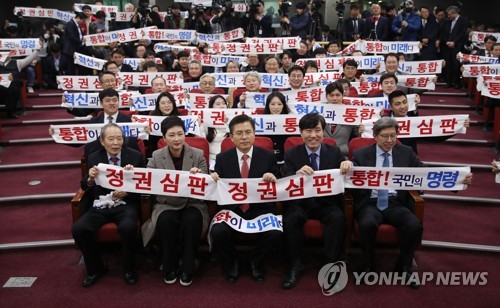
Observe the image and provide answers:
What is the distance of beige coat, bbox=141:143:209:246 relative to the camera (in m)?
3.21

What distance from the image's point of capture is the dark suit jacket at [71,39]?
7729 mm

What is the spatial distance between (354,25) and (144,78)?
4.59 meters

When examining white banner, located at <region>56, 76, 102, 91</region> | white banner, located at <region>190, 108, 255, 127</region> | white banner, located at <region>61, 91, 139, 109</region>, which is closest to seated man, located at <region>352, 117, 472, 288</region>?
white banner, located at <region>190, 108, 255, 127</region>

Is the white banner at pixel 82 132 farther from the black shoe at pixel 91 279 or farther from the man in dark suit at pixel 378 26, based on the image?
the man in dark suit at pixel 378 26

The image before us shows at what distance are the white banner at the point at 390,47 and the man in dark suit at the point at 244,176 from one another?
4.38 m

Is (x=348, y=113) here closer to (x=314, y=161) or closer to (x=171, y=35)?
(x=314, y=161)

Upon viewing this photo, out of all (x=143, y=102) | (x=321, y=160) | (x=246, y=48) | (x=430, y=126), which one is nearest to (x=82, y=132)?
(x=143, y=102)

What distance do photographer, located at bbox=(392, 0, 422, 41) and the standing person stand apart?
621cm

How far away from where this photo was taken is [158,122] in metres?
4.25

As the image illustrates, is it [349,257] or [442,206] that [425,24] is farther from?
[349,257]

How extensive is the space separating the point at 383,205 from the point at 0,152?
4827 mm

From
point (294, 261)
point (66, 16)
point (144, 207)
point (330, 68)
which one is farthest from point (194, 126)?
point (66, 16)

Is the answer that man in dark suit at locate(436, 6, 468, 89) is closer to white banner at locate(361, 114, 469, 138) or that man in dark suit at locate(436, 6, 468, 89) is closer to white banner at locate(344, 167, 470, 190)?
white banner at locate(361, 114, 469, 138)

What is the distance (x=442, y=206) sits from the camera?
14.2 ft
